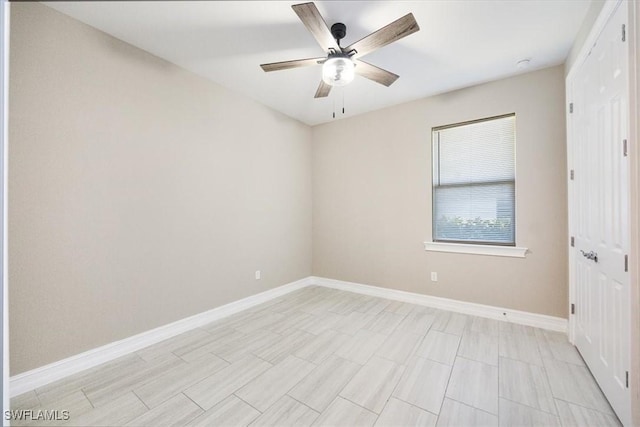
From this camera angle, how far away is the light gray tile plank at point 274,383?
1.66m

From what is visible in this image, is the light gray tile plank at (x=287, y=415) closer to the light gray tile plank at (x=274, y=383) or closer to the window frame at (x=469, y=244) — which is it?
the light gray tile plank at (x=274, y=383)

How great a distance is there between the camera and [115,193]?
211cm

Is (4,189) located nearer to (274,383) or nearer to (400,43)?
(274,383)

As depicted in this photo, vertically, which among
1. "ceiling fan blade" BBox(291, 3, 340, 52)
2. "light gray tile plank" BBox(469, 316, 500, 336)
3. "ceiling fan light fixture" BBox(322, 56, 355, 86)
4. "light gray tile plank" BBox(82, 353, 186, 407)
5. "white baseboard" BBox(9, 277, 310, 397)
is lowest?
"light gray tile plank" BBox(82, 353, 186, 407)

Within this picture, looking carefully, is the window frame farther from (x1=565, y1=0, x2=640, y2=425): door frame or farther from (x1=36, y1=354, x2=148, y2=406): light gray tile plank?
(x1=36, y1=354, x2=148, y2=406): light gray tile plank

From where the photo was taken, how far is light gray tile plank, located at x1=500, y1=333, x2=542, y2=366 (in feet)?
6.82

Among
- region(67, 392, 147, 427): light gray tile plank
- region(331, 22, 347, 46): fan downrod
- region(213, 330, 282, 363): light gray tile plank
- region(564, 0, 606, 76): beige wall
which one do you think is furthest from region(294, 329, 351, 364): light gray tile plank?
region(564, 0, 606, 76): beige wall

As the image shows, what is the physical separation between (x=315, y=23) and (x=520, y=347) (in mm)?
2919

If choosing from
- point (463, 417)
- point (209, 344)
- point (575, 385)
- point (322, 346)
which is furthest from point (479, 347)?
point (209, 344)

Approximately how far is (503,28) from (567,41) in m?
0.64

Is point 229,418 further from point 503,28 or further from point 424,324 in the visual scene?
point 503,28

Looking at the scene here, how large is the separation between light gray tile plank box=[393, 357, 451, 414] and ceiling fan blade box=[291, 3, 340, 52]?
2.33m

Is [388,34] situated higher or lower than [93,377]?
higher

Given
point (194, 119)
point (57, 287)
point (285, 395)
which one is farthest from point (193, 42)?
point (285, 395)
